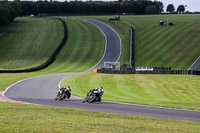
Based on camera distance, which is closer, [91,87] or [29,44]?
[91,87]

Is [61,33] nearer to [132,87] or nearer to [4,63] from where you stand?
[4,63]

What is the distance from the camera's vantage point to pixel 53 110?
23016 millimetres

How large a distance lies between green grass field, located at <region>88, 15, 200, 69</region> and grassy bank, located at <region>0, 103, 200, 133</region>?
6007 cm

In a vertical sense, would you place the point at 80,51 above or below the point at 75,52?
above

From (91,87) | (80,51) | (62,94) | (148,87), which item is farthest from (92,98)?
(80,51)

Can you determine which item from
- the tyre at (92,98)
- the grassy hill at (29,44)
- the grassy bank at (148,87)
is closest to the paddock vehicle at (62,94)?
the tyre at (92,98)

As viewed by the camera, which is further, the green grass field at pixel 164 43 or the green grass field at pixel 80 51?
the green grass field at pixel 80 51

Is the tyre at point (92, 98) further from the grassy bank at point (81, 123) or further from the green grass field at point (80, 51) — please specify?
the green grass field at point (80, 51)

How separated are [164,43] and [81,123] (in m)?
82.4

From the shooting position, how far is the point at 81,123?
1809 centimetres

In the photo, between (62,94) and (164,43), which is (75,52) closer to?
(164,43)

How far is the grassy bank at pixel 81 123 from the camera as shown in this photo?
16.5m

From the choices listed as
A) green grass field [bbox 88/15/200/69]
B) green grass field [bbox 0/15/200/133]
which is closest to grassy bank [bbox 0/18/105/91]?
green grass field [bbox 0/15/200/133]

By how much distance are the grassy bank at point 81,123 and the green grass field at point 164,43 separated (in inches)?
2365
